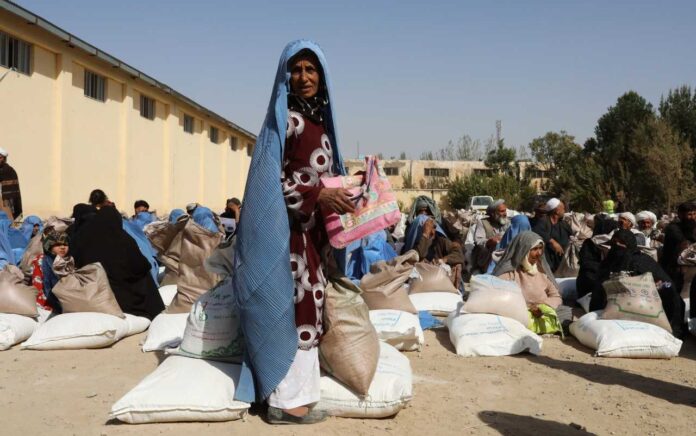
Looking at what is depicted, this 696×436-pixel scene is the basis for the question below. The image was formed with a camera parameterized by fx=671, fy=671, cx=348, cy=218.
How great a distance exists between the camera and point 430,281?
698cm

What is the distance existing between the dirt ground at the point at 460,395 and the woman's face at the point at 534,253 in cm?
96

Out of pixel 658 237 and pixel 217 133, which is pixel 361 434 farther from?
pixel 217 133

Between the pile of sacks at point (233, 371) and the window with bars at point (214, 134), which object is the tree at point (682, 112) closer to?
the window with bars at point (214, 134)

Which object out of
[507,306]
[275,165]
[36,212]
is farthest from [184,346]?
[36,212]

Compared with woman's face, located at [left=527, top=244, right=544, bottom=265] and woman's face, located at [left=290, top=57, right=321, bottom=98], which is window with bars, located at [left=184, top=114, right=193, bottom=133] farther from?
woman's face, located at [left=290, top=57, right=321, bottom=98]

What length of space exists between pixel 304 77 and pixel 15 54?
9.35 m

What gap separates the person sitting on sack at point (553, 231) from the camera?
344 inches

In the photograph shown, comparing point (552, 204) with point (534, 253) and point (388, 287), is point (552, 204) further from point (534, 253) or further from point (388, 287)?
point (388, 287)

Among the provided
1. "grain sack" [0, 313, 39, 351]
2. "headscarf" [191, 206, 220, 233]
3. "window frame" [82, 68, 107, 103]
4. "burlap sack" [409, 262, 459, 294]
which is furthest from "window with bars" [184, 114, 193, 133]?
"grain sack" [0, 313, 39, 351]

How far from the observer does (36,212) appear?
11.5 metres

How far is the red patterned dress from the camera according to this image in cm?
326

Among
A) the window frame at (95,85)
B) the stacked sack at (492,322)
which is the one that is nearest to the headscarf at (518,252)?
the stacked sack at (492,322)

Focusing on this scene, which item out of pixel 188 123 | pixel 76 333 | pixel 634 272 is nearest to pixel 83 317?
pixel 76 333

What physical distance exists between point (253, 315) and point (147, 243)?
439cm
